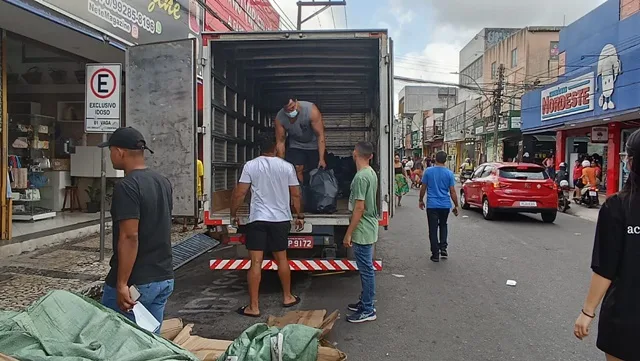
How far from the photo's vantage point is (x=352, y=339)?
494 centimetres

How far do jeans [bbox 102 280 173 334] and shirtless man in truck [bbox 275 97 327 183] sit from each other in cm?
414

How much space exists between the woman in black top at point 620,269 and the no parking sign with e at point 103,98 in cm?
623

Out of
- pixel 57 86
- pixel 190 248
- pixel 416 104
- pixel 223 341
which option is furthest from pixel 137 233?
pixel 416 104

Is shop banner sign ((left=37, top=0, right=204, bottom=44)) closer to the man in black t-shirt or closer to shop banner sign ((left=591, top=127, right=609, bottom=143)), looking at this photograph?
the man in black t-shirt

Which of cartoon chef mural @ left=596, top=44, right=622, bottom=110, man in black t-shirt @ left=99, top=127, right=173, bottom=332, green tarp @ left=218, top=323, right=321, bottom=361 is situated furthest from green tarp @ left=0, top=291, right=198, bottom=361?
cartoon chef mural @ left=596, top=44, right=622, bottom=110

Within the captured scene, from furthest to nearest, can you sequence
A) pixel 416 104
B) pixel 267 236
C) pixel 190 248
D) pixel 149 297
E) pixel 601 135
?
pixel 416 104
pixel 601 135
pixel 190 248
pixel 267 236
pixel 149 297

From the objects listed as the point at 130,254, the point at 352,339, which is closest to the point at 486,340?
the point at 352,339

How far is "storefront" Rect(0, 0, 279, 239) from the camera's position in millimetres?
7879

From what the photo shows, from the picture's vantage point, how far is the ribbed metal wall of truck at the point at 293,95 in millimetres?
6262

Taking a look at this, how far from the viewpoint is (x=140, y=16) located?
371 inches

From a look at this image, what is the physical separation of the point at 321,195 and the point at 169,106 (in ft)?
7.15

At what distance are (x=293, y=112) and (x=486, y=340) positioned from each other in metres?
4.10

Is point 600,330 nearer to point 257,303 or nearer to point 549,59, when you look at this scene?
point 257,303

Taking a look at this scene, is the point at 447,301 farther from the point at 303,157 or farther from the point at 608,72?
the point at 608,72
